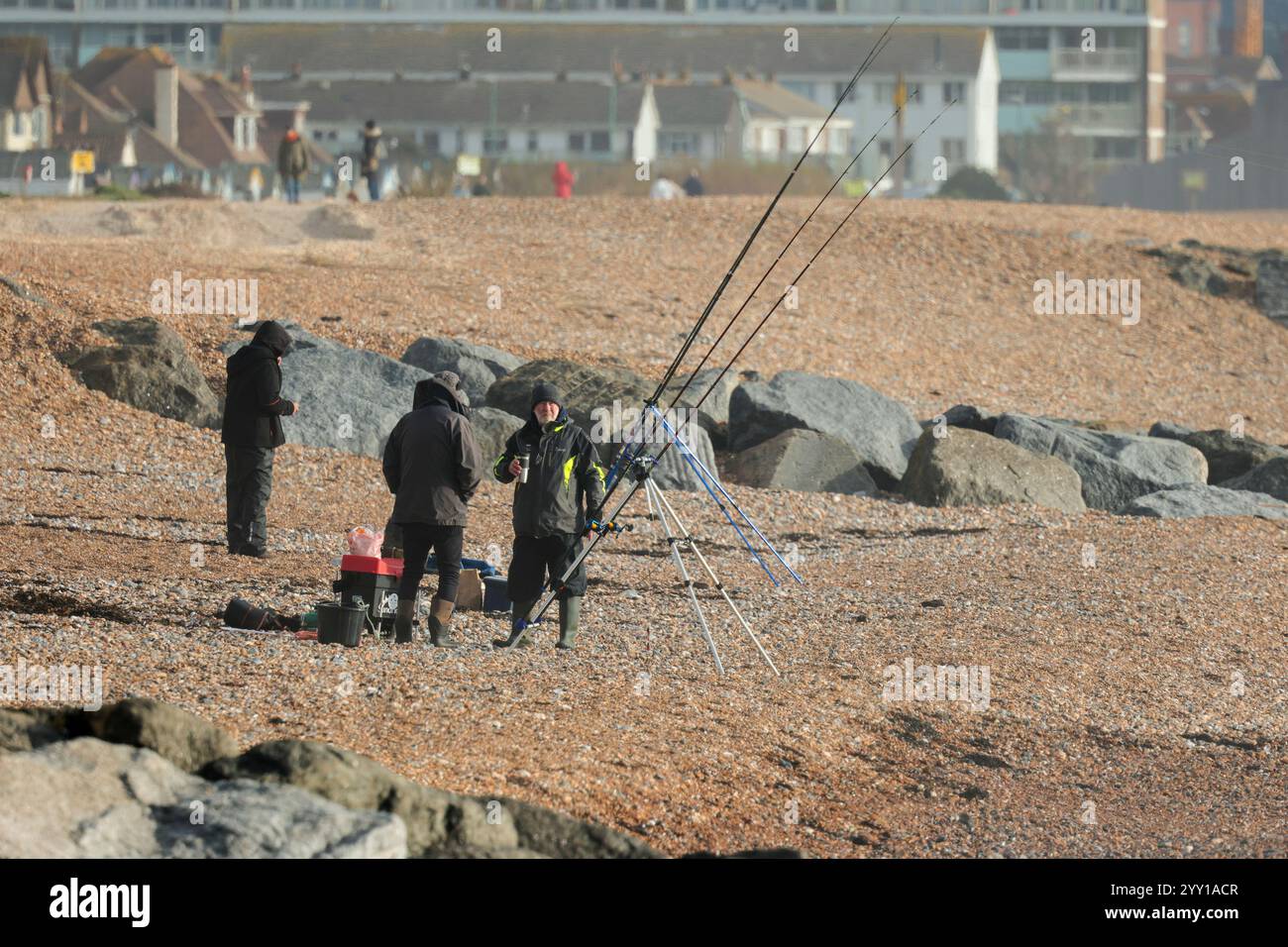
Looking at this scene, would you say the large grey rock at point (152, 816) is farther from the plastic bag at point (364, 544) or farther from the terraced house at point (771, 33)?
the terraced house at point (771, 33)

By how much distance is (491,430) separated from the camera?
17.3m

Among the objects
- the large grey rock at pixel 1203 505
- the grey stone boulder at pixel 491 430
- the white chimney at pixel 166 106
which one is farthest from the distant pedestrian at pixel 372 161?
the white chimney at pixel 166 106

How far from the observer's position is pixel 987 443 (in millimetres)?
18438

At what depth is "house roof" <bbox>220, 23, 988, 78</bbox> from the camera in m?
90.9

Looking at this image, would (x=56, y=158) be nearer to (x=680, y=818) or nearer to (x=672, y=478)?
(x=672, y=478)

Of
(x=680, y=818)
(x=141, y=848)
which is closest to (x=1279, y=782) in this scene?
(x=680, y=818)

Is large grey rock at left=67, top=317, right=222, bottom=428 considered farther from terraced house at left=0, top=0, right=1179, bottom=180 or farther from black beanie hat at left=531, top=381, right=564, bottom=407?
terraced house at left=0, top=0, right=1179, bottom=180

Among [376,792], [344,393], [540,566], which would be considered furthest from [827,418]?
[376,792]

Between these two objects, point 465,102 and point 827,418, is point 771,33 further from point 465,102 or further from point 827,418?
point 827,418

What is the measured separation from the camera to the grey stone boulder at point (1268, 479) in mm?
19250

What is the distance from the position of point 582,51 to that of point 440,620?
84237 millimetres

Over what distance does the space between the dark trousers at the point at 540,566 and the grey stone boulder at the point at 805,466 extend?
7.19 m

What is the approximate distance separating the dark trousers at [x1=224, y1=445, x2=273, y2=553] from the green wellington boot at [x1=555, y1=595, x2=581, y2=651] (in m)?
3.44

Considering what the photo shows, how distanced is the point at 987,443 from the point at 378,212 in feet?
50.1
